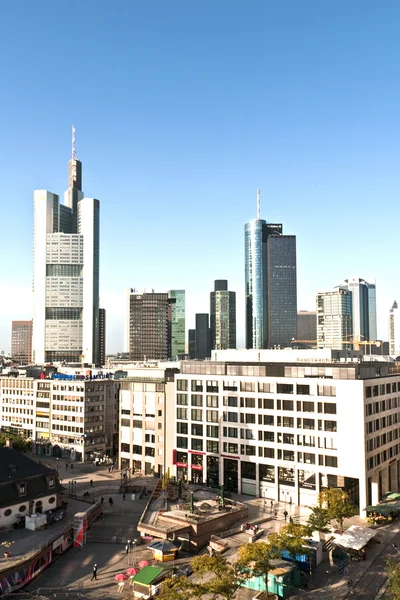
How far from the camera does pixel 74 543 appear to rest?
83.4 m

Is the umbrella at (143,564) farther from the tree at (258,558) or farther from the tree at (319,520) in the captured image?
the tree at (319,520)

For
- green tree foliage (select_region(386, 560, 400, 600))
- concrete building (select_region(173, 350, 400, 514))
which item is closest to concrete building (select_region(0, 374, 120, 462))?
concrete building (select_region(173, 350, 400, 514))

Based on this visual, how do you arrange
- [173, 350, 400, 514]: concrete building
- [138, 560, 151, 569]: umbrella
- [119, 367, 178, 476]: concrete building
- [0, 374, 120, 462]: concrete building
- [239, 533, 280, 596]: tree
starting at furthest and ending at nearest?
[0, 374, 120, 462]: concrete building → [119, 367, 178, 476]: concrete building → [173, 350, 400, 514]: concrete building → [138, 560, 151, 569]: umbrella → [239, 533, 280, 596]: tree

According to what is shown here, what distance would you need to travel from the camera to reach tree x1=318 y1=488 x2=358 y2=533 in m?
81.9

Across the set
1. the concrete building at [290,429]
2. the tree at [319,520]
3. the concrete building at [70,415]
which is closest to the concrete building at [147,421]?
the concrete building at [290,429]

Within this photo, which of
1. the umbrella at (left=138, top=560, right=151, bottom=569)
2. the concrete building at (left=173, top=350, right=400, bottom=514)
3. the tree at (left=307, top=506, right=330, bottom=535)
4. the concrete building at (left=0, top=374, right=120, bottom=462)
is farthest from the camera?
the concrete building at (left=0, top=374, right=120, bottom=462)

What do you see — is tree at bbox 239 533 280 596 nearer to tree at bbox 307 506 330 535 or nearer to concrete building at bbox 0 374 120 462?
tree at bbox 307 506 330 535

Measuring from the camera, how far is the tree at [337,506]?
269ft

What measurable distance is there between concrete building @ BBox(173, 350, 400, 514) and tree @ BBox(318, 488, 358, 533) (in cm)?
1266

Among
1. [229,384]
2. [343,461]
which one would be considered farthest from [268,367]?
[343,461]

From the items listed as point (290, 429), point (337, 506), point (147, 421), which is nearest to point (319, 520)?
point (337, 506)

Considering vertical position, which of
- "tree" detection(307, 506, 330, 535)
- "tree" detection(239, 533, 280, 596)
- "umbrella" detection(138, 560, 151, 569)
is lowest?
"umbrella" detection(138, 560, 151, 569)

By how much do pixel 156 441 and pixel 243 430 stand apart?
1106 inches

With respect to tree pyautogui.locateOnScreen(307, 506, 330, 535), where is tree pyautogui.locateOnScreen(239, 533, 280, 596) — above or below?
above
